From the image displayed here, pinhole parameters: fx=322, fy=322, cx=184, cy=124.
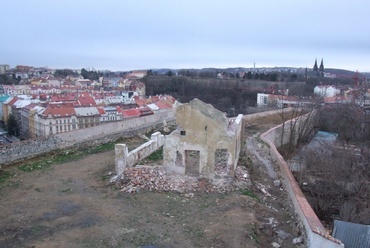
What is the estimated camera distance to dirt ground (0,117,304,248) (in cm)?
800

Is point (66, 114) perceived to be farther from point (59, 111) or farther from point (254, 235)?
point (254, 235)

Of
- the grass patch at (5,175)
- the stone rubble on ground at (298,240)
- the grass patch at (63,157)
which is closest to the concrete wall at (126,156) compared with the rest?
the grass patch at (63,157)

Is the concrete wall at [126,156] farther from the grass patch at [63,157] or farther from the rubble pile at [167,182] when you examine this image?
the grass patch at [63,157]

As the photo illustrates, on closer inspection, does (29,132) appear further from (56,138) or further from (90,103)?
(56,138)

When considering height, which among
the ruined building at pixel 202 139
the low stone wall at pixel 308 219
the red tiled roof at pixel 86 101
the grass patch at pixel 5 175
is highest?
the ruined building at pixel 202 139

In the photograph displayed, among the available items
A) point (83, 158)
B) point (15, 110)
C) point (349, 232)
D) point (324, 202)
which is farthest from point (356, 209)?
point (15, 110)

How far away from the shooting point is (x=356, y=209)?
1101 centimetres

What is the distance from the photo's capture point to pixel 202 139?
11.6 m

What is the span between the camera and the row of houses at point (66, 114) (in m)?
48.6

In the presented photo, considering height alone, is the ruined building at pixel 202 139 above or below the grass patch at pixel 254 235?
above

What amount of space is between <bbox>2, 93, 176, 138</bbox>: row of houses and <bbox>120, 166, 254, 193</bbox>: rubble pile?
31580 mm

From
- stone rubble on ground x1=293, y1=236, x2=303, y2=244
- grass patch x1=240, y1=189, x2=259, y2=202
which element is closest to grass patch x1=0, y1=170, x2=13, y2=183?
grass patch x1=240, y1=189, x2=259, y2=202

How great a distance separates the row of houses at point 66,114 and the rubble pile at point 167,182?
31.6m

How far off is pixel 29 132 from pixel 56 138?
4334cm
